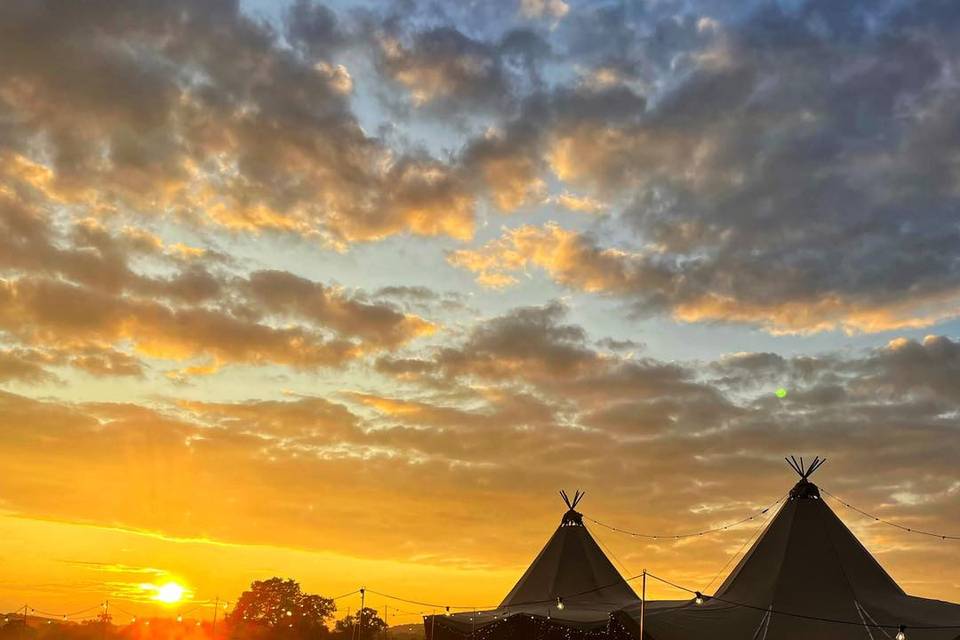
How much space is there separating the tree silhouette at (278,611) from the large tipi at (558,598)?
24.9 meters

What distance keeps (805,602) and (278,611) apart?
43868 millimetres

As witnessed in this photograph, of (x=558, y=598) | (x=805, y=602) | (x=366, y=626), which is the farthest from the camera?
(x=366, y=626)

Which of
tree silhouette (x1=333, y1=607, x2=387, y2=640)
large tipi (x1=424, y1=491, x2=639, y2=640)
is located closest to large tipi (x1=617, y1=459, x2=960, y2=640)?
large tipi (x1=424, y1=491, x2=639, y2=640)

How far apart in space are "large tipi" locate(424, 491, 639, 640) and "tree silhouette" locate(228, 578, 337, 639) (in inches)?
979

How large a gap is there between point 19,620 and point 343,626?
2269 centimetres

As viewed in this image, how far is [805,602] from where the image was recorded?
84.3 feet

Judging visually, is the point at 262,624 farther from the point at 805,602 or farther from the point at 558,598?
the point at 805,602

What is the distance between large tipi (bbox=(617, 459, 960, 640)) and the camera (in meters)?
24.4

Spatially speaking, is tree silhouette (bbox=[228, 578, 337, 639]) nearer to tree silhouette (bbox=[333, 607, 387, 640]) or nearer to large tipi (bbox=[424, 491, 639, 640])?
tree silhouette (bbox=[333, 607, 387, 640])

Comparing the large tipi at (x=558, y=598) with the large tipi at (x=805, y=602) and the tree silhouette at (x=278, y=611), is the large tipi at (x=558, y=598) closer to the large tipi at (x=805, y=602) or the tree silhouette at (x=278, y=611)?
the large tipi at (x=805, y=602)

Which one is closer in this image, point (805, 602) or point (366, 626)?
point (805, 602)

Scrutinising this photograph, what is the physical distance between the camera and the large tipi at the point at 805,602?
24375mm

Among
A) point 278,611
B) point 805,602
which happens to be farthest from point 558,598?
point 278,611

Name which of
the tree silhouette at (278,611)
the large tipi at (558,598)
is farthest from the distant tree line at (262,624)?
the large tipi at (558,598)
